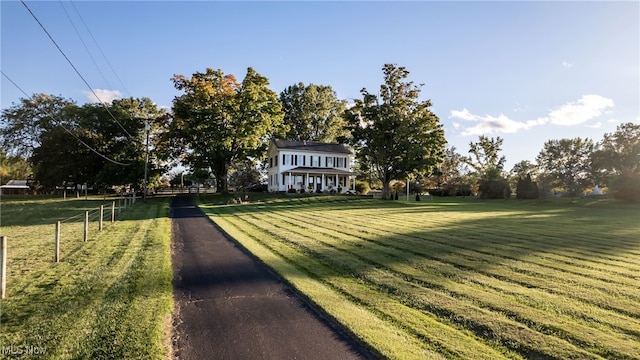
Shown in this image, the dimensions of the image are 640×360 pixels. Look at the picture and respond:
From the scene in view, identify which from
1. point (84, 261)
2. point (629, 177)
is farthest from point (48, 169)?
point (629, 177)

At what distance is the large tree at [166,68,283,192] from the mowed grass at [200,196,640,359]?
26.0 m

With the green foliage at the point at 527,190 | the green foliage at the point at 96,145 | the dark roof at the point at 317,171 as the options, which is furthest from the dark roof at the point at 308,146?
the green foliage at the point at 527,190

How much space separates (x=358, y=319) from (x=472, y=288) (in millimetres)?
2738

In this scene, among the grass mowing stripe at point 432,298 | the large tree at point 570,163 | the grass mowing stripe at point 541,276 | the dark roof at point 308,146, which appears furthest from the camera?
the large tree at point 570,163

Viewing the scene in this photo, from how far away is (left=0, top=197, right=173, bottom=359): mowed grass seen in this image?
414 cm

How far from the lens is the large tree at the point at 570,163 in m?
50.6

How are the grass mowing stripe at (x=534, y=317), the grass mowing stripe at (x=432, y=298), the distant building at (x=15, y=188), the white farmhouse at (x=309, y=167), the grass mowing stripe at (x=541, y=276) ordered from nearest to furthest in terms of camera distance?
the grass mowing stripe at (x=432, y=298) < the grass mowing stripe at (x=534, y=317) < the grass mowing stripe at (x=541, y=276) < the white farmhouse at (x=309, y=167) < the distant building at (x=15, y=188)

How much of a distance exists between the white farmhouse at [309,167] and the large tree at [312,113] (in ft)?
40.4

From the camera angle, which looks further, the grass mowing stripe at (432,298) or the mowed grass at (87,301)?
the grass mowing stripe at (432,298)

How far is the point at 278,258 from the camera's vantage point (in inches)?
357

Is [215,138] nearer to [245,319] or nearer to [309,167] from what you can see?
[309,167]

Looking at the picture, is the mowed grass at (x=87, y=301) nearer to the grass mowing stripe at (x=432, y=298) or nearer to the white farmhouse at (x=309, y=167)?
the grass mowing stripe at (x=432, y=298)

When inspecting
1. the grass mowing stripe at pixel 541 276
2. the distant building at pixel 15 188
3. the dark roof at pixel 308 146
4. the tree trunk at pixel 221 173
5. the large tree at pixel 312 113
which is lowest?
the grass mowing stripe at pixel 541 276

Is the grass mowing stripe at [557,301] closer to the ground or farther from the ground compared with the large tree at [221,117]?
closer to the ground
